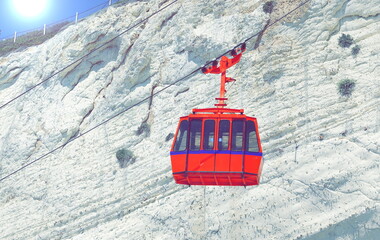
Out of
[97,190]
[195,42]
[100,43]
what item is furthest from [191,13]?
[97,190]

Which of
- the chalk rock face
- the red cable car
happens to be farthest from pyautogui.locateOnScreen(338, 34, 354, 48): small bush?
the red cable car

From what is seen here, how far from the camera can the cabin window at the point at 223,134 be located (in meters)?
17.0

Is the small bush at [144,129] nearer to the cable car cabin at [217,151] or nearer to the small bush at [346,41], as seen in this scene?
the cable car cabin at [217,151]

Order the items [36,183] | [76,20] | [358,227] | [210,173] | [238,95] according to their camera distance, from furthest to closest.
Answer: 1. [76,20]
2. [36,183]
3. [238,95]
4. [358,227]
5. [210,173]

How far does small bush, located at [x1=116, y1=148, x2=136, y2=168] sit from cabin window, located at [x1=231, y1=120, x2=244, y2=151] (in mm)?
9409

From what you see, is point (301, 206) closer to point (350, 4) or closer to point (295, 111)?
point (295, 111)

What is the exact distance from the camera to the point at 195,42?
28141mm

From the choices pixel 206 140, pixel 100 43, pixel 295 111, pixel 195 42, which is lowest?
pixel 295 111

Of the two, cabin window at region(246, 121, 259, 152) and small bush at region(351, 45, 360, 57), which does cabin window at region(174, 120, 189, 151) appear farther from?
small bush at region(351, 45, 360, 57)

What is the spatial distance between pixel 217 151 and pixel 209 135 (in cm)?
61

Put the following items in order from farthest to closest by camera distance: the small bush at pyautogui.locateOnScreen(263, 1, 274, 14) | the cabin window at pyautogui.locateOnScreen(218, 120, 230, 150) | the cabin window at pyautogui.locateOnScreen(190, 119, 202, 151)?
the small bush at pyautogui.locateOnScreen(263, 1, 274, 14)
the cabin window at pyautogui.locateOnScreen(190, 119, 202, 151)
the cabin window at pyautogui.locateOnScreen(218, 120, 230, 150)

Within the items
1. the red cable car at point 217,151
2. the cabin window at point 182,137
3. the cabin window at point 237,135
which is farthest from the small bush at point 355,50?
the cabin window at point 182,137

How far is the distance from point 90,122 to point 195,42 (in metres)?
6.88

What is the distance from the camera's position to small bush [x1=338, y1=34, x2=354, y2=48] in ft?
80.3
